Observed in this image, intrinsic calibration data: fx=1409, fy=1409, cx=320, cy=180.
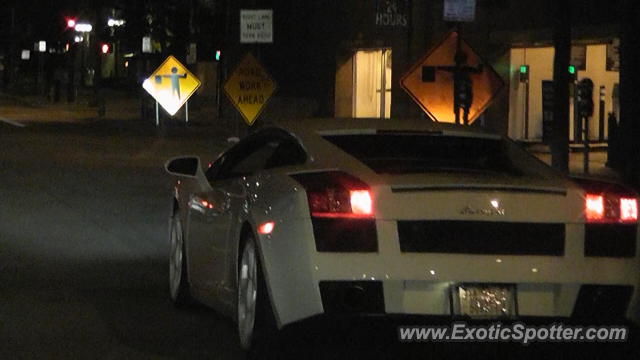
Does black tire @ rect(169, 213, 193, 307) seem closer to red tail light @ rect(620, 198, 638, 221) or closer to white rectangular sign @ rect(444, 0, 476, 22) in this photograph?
red tail light @ rect(620, 198, 638, 221)

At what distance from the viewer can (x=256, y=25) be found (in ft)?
79.2

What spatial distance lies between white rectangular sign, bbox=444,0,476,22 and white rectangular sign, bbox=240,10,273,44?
6523 millimetres

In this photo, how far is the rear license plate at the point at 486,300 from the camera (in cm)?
756

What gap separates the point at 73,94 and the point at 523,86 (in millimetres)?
32750

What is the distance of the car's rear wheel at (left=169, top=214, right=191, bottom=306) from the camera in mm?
10523

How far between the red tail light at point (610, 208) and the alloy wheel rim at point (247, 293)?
1.95m

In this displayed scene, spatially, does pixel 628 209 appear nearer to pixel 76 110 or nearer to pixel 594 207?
pixel 594 207

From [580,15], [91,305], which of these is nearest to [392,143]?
[91,305]

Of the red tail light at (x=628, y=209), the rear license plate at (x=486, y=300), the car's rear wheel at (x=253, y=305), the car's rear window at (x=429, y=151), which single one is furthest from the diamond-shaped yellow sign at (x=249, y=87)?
the rear license plate at (x=486, y=300)

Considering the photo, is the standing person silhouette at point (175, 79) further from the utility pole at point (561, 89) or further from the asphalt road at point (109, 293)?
the utility pole at point (561, 89)

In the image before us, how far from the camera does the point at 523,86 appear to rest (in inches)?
1380

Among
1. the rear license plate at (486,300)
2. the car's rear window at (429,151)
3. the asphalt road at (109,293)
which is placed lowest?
the asphalt road at (109,293)

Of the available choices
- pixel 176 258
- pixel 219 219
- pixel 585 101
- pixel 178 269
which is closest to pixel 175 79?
pixel 585 101

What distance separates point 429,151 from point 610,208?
1.61 m
